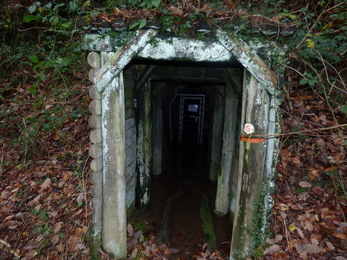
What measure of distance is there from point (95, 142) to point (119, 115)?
0.47m

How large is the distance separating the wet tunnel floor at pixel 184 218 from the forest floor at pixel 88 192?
27cm

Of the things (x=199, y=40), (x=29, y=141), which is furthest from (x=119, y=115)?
(x=29, y=141)

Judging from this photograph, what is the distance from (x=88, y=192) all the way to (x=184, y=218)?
260 centimetres

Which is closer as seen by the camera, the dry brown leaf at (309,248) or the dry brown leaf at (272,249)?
the dry brown leaf at (309,248)

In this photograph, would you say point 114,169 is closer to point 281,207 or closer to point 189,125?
point 281,207

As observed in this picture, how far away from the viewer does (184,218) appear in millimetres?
4906

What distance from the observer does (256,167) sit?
276 centimetres

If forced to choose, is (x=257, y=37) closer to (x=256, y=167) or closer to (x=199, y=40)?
(x=199, y=40)

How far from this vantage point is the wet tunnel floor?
407 cm

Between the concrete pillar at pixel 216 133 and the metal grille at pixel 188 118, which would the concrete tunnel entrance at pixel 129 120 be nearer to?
the concrete pillar at pixel 216 133

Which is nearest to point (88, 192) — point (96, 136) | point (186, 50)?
point (96, 136)

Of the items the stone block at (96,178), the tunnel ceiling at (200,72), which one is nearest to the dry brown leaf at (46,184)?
the stone block at (96,178)

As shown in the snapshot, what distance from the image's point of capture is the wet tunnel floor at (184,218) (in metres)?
4.07

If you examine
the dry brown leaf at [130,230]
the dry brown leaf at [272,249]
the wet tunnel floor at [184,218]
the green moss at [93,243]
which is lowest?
the wet tunnel floor at [184,218]
